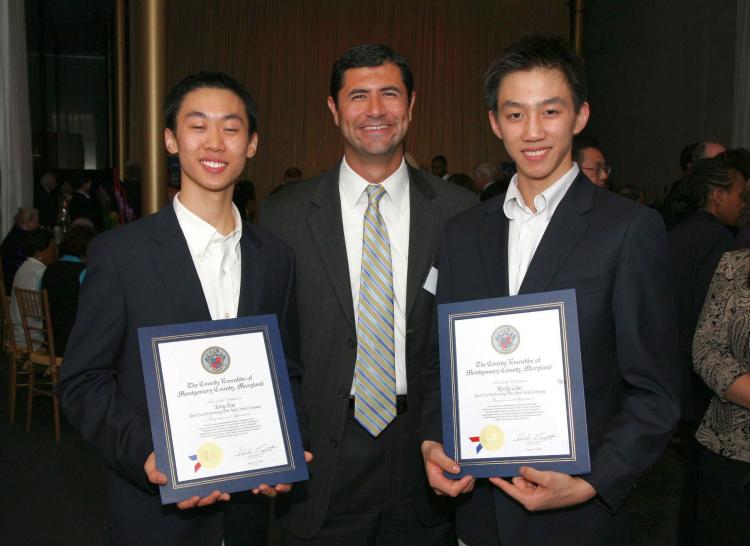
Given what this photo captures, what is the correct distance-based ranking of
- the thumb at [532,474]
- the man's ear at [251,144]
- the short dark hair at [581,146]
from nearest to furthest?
the thumb at [532,474]
the man's ear at [251,144]
the short dark hair at [581,146]

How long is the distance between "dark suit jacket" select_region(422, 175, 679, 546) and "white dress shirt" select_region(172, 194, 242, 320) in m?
0.60

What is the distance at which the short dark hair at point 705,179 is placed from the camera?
3689mm

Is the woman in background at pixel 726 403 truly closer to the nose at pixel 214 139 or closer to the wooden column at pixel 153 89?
the nose at pixel 214 139

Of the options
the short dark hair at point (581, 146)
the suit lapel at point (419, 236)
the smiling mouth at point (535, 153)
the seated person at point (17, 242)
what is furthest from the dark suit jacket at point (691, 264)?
the seated person at point (17, 242)

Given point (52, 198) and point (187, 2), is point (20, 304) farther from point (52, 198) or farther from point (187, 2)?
point (187, 2)

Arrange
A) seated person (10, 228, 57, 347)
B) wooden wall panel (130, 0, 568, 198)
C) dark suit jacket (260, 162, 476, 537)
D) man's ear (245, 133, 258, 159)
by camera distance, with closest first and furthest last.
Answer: man's ear (245, 133, 258, 159) → dark suit jacket (260, 162, 476, 537) → seated person (10, 228, 57, 347) → wooden wall panel (130, 0, 568, 198)

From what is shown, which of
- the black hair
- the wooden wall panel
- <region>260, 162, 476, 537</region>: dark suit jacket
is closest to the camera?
<region>260, 162, 476, 537</region>: dark suit jacket

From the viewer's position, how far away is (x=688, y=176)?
3.99 metres

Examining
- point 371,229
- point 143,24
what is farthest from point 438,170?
point 371,229

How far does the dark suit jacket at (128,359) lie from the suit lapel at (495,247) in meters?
0.56

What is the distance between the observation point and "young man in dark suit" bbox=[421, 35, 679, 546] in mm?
1644

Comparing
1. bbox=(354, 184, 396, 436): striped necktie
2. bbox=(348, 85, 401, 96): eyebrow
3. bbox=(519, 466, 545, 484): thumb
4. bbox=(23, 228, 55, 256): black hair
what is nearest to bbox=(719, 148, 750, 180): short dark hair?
bbox=(348, 85, 401, 96): eyebrow

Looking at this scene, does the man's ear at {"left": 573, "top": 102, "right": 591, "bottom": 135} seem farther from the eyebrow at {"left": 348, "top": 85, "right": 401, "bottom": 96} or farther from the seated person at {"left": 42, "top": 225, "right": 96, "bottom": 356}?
the seated person at {"left": 42, "top": 225, "right": 96, "bottom": 356}

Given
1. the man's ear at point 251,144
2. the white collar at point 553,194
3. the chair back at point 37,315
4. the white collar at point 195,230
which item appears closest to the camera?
the white collar at point 553,194
